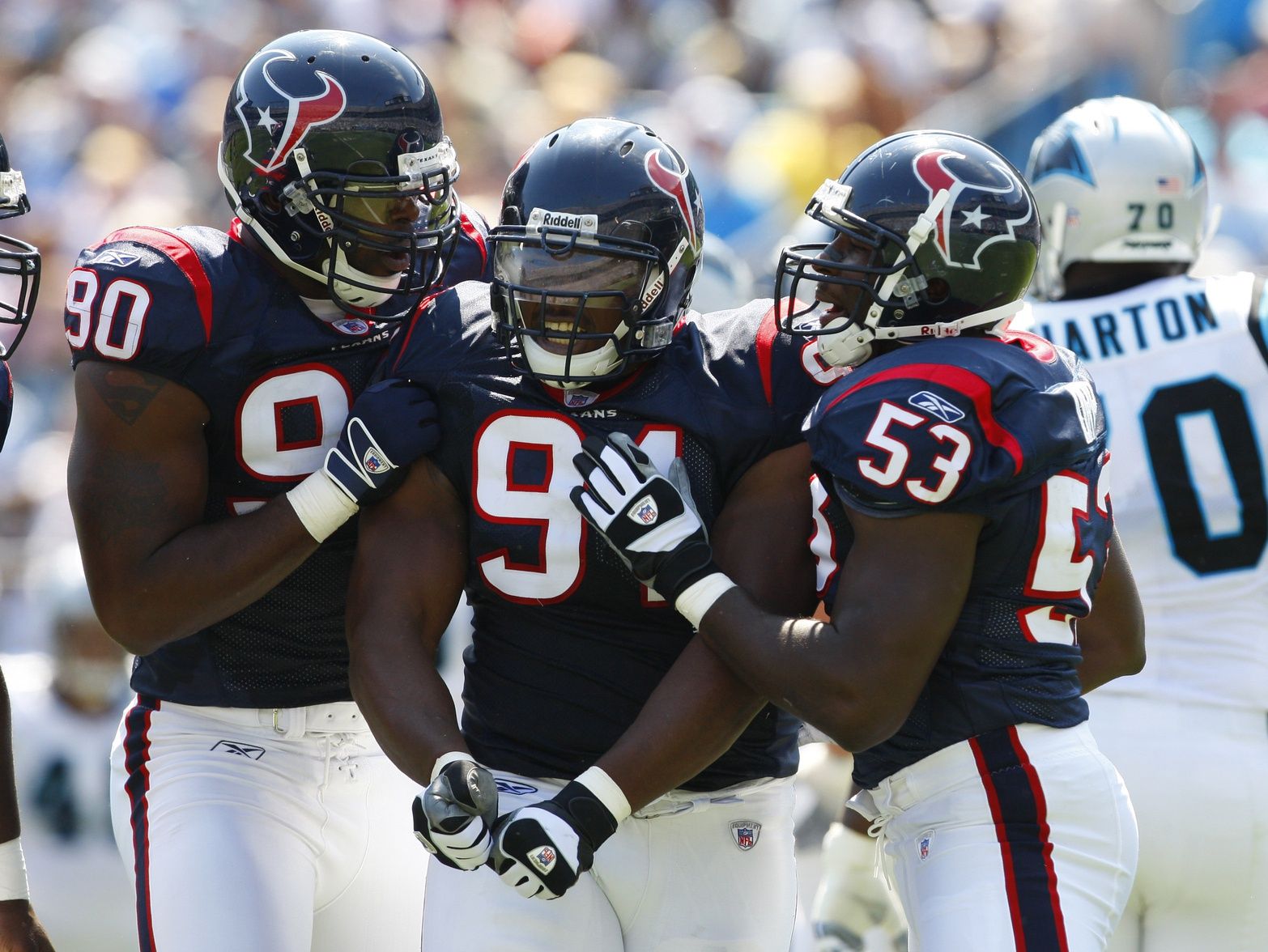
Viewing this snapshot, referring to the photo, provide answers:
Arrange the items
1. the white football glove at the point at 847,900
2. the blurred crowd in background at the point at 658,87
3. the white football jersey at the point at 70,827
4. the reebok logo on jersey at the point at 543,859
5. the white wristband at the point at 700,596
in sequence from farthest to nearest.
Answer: the blurred crowd in background at the point at 658,87
the white football jersey at the point at 70,827
the white football glove at the point at 847,900
the white wristband at the point at 700,596
the reebok logo on jersey at the point at 543,859

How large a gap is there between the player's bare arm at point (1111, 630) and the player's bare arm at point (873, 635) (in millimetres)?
497

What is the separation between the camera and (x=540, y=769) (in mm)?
2754

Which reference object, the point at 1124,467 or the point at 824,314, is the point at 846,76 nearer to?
the point at 1124,467

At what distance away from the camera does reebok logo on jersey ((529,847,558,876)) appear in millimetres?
2379

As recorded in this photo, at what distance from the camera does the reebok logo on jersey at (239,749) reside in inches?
118

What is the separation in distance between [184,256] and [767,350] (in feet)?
3.51

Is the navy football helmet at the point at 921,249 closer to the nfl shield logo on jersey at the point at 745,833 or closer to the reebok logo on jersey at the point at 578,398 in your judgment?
the reebok logo on jersey at the point at 578,398

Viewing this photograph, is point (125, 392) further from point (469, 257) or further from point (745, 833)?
point (745, 833)

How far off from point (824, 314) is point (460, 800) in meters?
1.03

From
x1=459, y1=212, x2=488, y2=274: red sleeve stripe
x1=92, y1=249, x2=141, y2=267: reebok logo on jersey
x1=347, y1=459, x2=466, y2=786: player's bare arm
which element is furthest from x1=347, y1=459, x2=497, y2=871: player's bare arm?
x1=459, y1=212, x2=488, y2=274: red sleeve stripe

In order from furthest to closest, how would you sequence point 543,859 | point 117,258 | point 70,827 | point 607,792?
point 70,827 → point 117,258 → point 607,792 → point 543,859

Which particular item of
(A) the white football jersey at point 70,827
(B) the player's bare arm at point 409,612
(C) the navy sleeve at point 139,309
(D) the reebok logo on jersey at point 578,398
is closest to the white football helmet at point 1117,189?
(D) the reebok logo on jersey at point 578,398

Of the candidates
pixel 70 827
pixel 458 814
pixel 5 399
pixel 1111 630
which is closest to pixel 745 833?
pixel 458 814

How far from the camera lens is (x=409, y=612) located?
2666 mm
